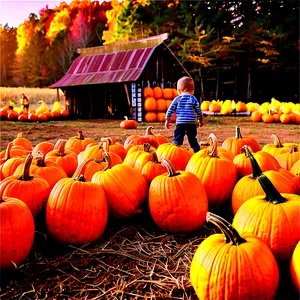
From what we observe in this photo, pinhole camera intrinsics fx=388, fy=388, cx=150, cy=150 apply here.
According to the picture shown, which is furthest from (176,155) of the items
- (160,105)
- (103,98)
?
(103,98)

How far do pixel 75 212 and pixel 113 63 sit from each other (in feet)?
58.9

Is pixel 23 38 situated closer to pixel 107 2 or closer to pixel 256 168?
pixel 107 2

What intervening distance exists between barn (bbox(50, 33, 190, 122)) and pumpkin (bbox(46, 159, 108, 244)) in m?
14.9

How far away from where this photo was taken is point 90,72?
2047cm

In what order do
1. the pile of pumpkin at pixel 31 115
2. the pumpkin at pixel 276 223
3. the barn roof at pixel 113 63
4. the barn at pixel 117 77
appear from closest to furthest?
the pumpkin at pixel 276 223 < the pile of pumpkin at pixel 31 115 < the barn at pixel 117 77 < the barn roof at pixel 113 63

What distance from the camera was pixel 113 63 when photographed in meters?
19.8

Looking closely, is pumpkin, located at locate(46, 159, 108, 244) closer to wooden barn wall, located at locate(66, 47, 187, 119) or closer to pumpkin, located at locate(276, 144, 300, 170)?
pumpkin, located at locate(276, 144, 300, 170)

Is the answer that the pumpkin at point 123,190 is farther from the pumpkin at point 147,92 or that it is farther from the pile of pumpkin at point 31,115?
the pumpkin at point 147,92

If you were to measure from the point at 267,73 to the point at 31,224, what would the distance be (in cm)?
2759

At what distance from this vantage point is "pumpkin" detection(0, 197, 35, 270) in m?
2.23

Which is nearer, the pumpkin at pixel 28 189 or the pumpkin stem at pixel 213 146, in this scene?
the pumpkin at pixel 28 189

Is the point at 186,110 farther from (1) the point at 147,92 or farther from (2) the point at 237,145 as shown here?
(1) the point at 147,92

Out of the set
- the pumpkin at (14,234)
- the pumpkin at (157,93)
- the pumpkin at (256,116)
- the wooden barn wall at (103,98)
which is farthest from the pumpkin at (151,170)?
the wooden barn wall at (103,98)

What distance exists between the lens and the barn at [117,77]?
59.3 feet
